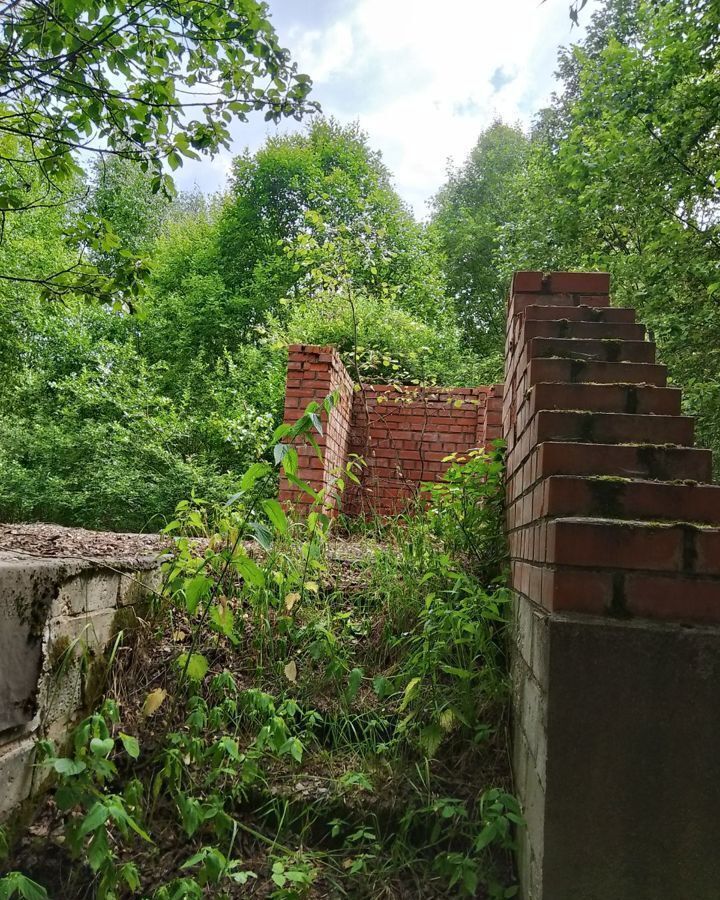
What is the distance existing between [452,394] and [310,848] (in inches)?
186

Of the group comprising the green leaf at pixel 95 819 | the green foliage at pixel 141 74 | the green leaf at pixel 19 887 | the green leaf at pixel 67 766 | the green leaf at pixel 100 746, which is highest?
the green foliage at pixel 141 74

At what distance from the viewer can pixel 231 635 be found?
2.39 metres

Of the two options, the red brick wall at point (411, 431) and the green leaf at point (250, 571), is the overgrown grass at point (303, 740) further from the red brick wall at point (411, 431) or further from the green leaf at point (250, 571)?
the red brick wall at point (411, 431)

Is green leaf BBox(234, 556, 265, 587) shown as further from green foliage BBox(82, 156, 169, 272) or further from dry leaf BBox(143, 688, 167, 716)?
green foliage BBox(82, 156, 169, 272)

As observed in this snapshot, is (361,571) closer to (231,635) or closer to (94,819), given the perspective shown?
(231,635)

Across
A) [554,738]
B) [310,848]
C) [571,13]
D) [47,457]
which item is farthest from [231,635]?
[47,457]

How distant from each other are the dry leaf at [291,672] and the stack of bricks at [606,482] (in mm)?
972

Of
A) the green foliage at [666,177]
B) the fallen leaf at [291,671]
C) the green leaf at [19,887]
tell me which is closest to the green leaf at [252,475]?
the fallen leaf at [291,671]

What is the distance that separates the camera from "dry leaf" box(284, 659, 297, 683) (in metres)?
2.47

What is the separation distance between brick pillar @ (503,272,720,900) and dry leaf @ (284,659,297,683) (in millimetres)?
1036

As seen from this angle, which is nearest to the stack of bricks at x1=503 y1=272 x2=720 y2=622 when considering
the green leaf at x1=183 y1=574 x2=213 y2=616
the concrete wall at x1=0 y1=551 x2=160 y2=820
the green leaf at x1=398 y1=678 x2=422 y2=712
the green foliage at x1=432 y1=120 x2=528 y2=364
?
the green leaf at x1=398 y1=678 x2=422 y2=712

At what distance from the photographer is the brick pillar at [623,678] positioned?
1.35 metres

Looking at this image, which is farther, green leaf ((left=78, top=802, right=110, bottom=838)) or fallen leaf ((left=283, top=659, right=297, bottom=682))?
fallen leaf ((left=283, top=659, right=297, bottom=682))

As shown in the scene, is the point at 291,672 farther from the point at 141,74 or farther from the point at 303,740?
the point at 141,74
